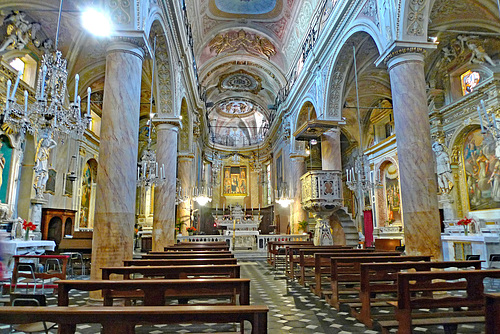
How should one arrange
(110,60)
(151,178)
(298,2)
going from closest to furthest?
(110,60)
(151,178)
(298,2)

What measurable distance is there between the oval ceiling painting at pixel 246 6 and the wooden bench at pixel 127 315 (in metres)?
16.0

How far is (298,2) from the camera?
14.5m

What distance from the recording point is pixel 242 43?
18.4 metres

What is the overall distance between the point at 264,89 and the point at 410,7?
15.6 meters

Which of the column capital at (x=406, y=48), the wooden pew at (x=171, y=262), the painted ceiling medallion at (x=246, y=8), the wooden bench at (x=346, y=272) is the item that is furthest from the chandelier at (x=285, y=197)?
the wooden pew at (x=171, y=262)

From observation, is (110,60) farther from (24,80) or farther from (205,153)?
(205,153)

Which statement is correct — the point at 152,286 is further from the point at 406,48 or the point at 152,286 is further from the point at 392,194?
the point at 392,194

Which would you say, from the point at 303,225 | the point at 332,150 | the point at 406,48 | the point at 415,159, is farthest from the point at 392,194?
the point at 406,48

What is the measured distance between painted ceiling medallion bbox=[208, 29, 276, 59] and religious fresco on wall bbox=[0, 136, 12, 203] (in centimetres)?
1089

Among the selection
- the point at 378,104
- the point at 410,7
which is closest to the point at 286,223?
the point at 378,104

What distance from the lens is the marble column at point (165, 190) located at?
10383 millimetres

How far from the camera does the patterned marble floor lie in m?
3.96

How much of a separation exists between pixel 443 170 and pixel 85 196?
1642cm

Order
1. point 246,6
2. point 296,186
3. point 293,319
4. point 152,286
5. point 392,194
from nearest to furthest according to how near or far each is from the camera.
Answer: point 152,286 < point 293,319 < point 246,6 < point 296,186 < point 392,194
